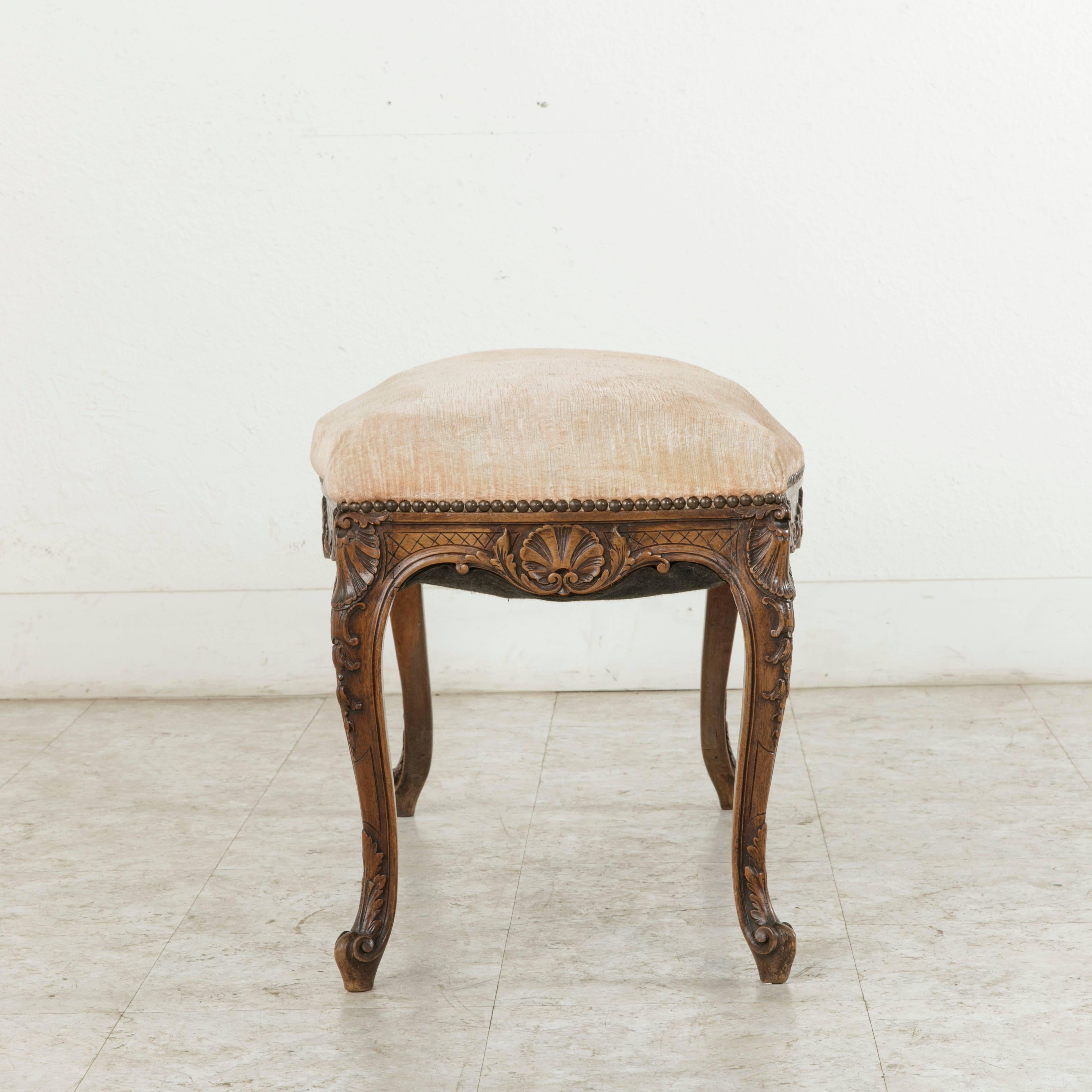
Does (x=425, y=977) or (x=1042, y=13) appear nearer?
(x=425, y=977)

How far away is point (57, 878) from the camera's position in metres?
1.54

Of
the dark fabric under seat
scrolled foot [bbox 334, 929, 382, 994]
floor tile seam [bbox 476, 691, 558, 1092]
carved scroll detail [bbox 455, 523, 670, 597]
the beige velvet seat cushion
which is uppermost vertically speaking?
the beige velvet seat cushion

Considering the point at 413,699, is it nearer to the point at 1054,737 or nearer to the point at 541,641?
the point at 541,641

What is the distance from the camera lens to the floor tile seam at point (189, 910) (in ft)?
3.80

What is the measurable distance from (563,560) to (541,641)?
3.51ft

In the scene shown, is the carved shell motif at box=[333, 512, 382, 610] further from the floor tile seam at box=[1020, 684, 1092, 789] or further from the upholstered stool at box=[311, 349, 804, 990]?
the floor tile seam at box=[1020, 684, 1092, 789]

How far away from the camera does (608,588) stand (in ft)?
3.92

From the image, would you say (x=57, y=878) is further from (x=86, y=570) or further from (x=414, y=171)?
(x=414, y=171)

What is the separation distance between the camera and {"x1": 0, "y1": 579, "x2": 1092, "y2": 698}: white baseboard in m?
2.22

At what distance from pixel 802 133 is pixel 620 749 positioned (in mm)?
1059

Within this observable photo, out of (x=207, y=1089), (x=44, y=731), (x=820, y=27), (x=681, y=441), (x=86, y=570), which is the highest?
(x=820, y=27)

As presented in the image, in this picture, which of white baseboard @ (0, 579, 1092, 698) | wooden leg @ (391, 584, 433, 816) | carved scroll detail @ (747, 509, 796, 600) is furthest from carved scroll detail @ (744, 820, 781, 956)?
white baseboard @ (0, 579, 1092, 698)

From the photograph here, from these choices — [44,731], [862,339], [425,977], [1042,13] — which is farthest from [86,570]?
[1042,13]

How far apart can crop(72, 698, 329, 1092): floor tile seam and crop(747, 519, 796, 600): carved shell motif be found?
747mm
